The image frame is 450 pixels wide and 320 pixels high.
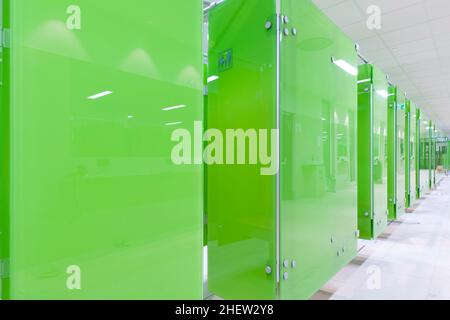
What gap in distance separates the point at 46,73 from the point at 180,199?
673 mm

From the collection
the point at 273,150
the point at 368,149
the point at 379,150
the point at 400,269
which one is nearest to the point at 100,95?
the point at 273,150

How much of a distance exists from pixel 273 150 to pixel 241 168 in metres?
0.28

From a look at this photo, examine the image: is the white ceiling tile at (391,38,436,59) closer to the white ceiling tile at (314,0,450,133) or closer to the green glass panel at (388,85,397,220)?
the white ceiling tile at (314,0,450,133)

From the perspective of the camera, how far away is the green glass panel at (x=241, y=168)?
1633 mm

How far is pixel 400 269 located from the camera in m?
2.96

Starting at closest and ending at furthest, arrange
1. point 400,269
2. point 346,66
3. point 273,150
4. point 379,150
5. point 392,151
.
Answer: point 273,150 < point 346,66 < point 400,269 < point 379,150 < point 392,151

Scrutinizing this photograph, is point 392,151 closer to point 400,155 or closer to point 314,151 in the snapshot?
point 400,155

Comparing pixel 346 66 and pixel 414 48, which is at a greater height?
pixel 414 48

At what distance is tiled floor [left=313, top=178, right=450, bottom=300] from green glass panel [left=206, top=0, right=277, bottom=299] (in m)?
1.03

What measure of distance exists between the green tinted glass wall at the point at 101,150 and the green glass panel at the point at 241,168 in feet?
1.72

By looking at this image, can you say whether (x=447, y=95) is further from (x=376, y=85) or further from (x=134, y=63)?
(x=134, y=63)

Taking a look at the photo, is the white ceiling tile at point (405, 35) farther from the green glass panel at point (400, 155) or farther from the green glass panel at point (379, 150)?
the green glass panel at point (379, 150)

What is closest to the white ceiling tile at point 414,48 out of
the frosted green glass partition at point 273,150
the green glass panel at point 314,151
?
the green glass panel at point 314,151
